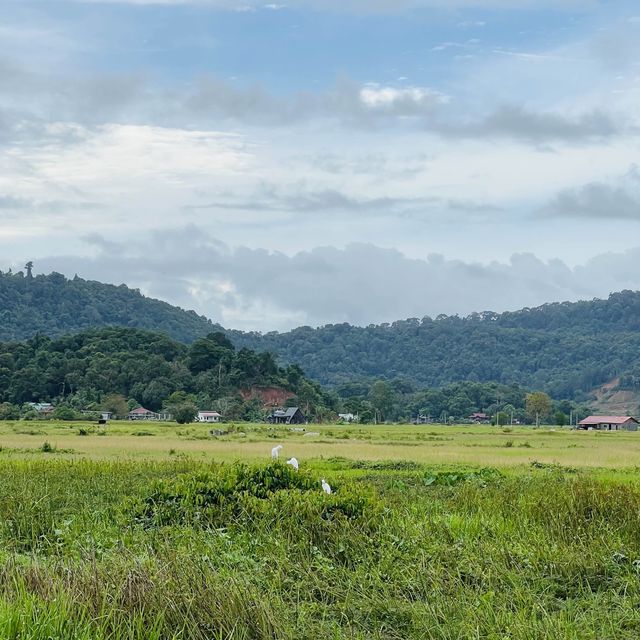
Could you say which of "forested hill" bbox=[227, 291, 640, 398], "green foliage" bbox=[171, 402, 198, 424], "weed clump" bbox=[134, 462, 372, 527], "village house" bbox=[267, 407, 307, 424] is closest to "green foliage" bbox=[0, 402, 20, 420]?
"green foliage" bbox=[171, 402, 198, 424]

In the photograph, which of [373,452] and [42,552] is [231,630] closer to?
[42,552]

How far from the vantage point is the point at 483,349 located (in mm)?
163500

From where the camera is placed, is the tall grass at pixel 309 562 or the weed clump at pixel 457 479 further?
the weed clump at pixel 457 479

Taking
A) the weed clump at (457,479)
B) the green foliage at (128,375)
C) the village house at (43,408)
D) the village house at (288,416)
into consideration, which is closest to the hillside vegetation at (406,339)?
the green foliage at (128,375)

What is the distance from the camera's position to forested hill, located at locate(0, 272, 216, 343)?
146 meters

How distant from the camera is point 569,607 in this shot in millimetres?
6531

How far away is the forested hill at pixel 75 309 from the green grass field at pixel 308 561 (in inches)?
5251

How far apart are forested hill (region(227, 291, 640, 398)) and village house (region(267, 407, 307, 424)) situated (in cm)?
6360

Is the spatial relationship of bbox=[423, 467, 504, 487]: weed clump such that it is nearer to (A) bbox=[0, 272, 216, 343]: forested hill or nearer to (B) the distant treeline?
(B) the distant treeline

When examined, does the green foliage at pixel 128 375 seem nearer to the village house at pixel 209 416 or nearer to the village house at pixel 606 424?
the village house at pixel 209 416

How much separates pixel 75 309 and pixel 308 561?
6135 inches

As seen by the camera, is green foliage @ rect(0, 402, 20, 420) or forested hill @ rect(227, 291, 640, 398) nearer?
green foliage @ rect(0, 402, 20, 420)

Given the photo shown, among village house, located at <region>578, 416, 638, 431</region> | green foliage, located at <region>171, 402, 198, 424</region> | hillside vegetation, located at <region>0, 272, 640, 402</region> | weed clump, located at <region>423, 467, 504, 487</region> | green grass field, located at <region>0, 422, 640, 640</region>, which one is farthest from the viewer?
hillside vegetation, located at <region>0, 272, 640, 402</region>

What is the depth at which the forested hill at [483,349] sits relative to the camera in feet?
493
